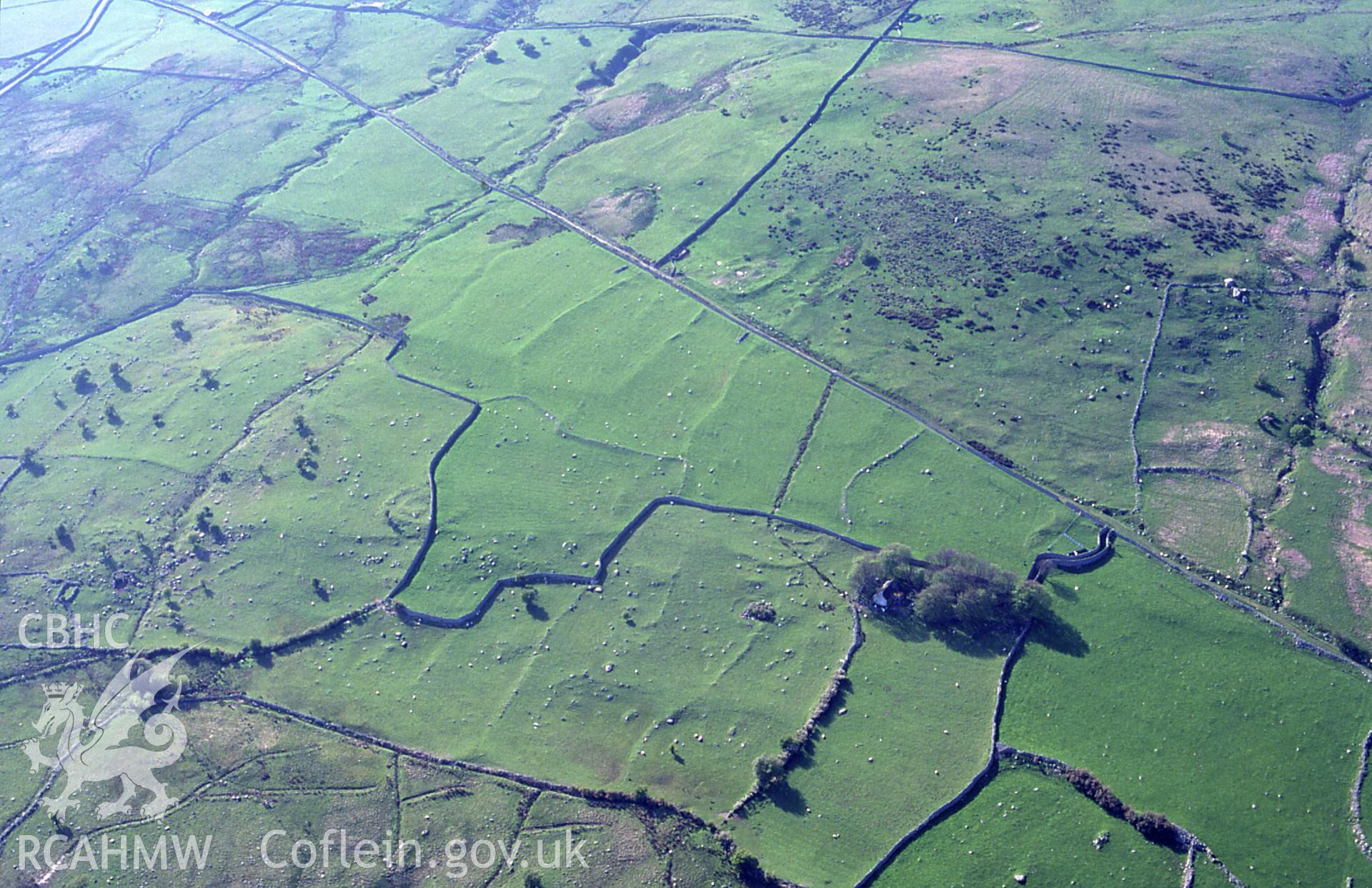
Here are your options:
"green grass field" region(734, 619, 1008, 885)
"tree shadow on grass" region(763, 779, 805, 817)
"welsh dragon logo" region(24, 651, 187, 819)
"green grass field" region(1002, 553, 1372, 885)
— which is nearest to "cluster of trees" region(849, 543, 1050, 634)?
"green grass field" region(734, 619, 1008, 885)

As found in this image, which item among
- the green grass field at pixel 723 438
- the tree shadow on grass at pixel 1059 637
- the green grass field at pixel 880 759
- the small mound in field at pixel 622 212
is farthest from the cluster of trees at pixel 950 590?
the small mound in field at pixel 622 212

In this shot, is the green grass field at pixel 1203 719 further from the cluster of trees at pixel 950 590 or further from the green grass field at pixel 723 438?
the cluster of trees at pixel 950 590

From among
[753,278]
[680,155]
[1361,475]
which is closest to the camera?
[1361,475]

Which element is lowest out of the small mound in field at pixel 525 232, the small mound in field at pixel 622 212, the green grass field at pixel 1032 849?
the green grass field at pixel 1032 849

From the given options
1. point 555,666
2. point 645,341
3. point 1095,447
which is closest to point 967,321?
point 1095,447

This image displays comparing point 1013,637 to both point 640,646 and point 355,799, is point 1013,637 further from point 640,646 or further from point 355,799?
point 355,799

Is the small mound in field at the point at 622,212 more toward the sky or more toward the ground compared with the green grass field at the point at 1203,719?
more toward the sky

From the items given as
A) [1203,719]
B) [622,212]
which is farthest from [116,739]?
[1203,719]

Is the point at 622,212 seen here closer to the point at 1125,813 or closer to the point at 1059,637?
the point at 1059,637
